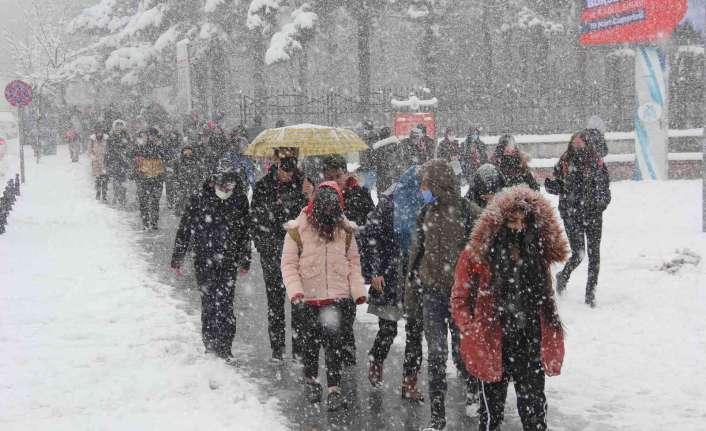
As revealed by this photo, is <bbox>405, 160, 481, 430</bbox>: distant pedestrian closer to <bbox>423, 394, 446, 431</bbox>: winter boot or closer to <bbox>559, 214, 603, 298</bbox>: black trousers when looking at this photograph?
<bbox>423, 394, 446, 431</bbox>: winter boot

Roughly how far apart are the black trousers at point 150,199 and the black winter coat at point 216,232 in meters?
8.29

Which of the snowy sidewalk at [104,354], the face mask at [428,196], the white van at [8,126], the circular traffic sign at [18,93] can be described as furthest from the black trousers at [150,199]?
the white van at [8,126]

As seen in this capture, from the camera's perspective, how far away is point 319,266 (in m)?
6.07

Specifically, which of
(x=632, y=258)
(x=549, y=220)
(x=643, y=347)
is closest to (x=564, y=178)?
(x=643, y=347)

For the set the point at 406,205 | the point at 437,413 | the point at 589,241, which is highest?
the point at 406,205

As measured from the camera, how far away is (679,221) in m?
14.1

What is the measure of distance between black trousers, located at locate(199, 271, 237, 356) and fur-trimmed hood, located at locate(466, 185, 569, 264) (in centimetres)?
351

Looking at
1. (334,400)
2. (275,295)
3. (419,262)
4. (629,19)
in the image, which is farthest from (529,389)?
(629,19)

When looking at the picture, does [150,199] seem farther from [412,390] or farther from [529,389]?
[529,389]

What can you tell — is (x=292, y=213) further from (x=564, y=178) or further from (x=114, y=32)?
(x=114, y=32)

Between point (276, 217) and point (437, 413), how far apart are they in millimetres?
2540

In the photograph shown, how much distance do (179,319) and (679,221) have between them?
917cm

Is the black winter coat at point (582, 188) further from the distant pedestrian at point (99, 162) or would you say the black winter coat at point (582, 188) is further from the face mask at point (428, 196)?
the distant pedestrian at point (99, 162)

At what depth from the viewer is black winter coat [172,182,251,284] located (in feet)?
24.3
